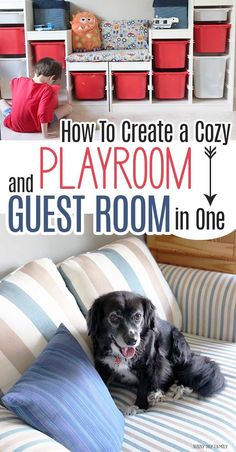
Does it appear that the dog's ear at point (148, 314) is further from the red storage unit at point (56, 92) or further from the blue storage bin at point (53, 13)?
the blue storage bin at point (53, 13)

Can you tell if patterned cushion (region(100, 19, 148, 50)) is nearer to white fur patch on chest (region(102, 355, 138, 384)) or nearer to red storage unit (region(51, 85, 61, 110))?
red storage unit (region(51, 85, 61, 110))

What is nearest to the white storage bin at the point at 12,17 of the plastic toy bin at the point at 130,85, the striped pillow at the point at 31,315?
the plastic toy bin at the point at 130,85

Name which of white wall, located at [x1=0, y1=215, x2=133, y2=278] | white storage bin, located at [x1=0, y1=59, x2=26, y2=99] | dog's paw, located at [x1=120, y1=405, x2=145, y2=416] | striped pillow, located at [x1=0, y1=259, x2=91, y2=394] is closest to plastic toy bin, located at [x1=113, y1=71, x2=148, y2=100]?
white storage bin, located at [x1=0, y1=59, x2=26, y2=99]

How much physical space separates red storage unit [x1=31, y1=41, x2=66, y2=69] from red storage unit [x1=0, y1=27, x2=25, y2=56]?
0.03 m

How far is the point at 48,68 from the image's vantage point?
4.05 feet

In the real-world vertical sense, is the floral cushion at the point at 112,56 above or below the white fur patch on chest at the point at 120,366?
above

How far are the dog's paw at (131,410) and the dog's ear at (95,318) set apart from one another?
0.16m

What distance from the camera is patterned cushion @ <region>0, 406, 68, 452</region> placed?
2.28 feet

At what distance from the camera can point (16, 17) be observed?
1.19 meters

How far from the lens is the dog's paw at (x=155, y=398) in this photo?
1027 millimetres

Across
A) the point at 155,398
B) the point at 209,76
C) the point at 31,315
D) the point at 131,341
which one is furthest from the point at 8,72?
the point at 155,398

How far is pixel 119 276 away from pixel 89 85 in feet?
1.55

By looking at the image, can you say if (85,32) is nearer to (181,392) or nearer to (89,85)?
(89,85)

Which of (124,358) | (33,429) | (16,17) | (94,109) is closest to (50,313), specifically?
(124,358)
